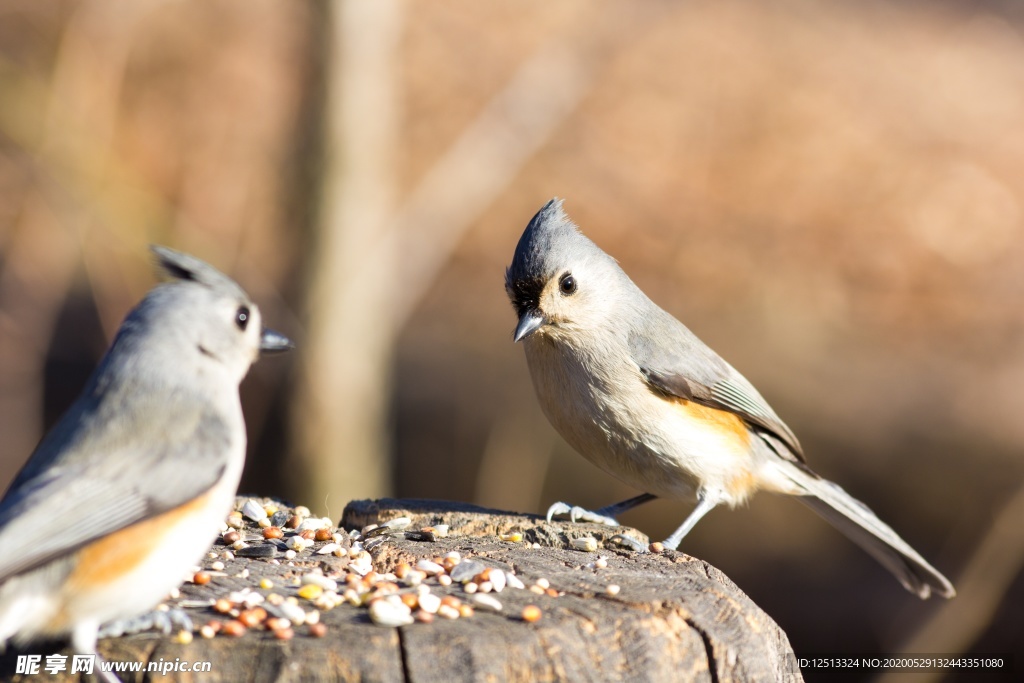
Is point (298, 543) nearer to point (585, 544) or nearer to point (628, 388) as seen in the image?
point (585, 544)

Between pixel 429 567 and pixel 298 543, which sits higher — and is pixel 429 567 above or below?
above

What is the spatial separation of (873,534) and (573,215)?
264 inches

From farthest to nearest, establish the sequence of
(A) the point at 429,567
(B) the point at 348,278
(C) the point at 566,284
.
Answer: (B) the point at 348,278 < (C) the point at 566,284 < (A) the point at 429,567

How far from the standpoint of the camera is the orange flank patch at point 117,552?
97.8 inches

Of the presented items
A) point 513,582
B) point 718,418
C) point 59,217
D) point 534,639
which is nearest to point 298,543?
point 513,582

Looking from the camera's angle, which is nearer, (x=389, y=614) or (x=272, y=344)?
(x=389, y=614)

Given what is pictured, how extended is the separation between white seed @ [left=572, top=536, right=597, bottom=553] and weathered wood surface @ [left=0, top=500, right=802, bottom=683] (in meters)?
0.18

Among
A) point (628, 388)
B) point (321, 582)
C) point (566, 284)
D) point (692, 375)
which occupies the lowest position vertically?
point (321, 582)

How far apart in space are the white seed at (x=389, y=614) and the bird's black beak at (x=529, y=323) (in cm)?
151

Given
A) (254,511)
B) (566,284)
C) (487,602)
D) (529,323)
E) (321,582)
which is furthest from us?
(566,284)

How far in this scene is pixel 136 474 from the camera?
8.56 feet

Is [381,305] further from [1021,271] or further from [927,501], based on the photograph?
[1021,271]

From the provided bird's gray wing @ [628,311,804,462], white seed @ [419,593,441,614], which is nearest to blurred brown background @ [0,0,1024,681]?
bird's gray wing @ [628,311,804,462]

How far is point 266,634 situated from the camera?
2453 millimetres
